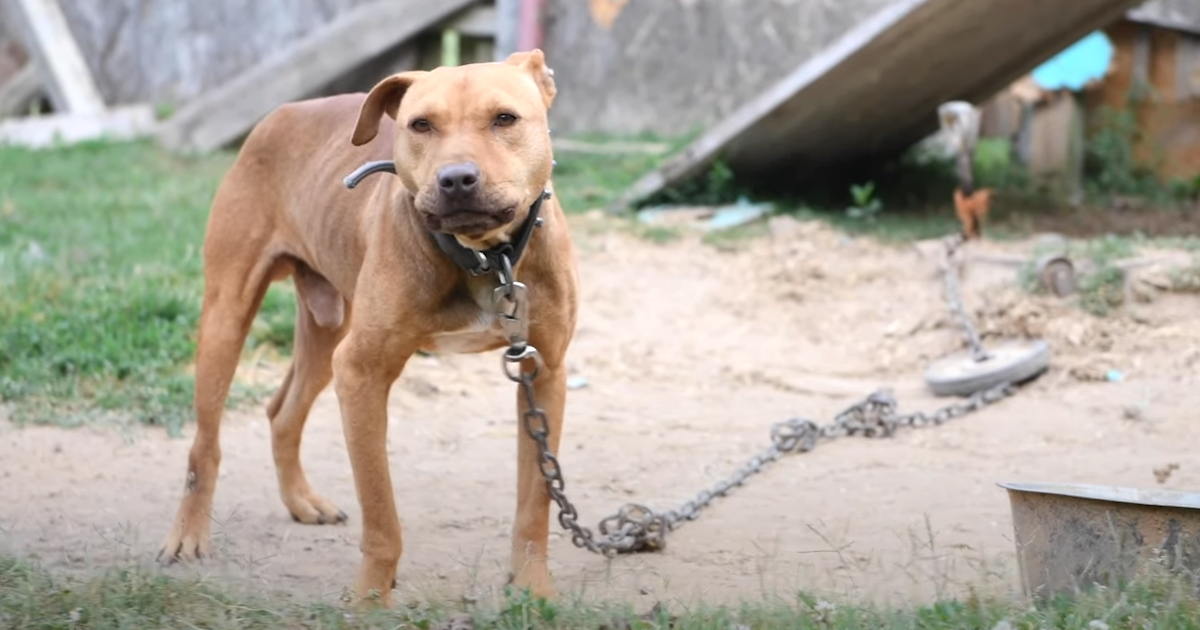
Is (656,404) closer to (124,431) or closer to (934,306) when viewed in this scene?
(934,306)

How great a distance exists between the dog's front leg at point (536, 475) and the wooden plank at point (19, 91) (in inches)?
425

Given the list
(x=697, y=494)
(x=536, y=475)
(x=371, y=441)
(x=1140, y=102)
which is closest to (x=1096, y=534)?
(x=536, y=475)

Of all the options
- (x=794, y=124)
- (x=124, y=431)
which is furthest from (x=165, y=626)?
(x=794, y=124)

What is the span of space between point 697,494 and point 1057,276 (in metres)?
2.87

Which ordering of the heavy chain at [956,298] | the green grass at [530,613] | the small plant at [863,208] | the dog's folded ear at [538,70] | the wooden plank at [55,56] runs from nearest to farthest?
1. the green grass at [530,613]
2. the dog's folded ear at [538,70]
3. the heavy chain at [956,298]
4. the small plant at [863,208]
5. the wooden plank at [55,56]

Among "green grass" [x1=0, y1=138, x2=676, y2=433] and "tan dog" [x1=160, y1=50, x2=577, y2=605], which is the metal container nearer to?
"tan dog" [x1=160, y1=50, x2=577, y2=605]

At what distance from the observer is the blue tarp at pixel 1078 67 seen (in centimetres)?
1086

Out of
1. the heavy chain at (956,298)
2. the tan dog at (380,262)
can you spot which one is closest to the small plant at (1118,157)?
the heavy chain at (956,298)

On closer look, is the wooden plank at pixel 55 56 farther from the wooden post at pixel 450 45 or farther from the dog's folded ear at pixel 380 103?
the dog's folded ear at pixel 380 103

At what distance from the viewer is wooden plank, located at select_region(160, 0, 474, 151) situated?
11617 millimetres

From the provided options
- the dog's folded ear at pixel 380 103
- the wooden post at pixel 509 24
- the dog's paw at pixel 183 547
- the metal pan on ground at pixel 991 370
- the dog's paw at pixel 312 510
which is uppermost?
the wooden post at pixel 509 24

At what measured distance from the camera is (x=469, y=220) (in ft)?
12.0

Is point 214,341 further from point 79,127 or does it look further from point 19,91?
point 19,91

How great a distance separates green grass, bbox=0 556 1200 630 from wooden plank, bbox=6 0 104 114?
1013cm
